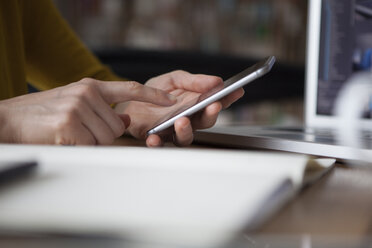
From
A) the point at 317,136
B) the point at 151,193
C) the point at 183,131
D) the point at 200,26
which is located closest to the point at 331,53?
the point at 317,136

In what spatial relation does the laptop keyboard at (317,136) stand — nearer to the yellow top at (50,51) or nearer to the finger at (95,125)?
the finger at (95,125)

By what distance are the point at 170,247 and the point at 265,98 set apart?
1.68 meters

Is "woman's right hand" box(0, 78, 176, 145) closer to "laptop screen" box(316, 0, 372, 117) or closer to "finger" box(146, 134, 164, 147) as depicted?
"finger" box(146, 134, 164, 147)

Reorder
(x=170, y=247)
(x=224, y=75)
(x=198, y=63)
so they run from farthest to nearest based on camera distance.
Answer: (x=198, y=63) < (x=224, y=75) < (x=170, y=247)

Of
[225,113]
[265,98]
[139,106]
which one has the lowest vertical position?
[225,113]

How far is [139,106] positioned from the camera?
0.70 meters

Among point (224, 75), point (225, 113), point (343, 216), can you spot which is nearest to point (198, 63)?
point (224, 75)

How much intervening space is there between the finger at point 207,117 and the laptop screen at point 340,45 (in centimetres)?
37

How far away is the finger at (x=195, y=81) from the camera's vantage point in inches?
24.0

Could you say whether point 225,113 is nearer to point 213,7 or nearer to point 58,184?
point 213,7

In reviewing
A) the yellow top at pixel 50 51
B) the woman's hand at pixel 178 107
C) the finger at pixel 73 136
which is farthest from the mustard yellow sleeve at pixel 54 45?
the finger at pixel 73 136

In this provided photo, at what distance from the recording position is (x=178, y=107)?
66cm

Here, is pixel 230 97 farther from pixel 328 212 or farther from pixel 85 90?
pixel 328 212

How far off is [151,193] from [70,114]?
257mm
